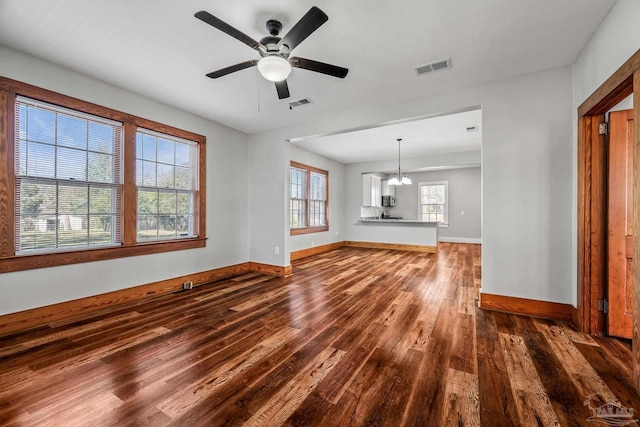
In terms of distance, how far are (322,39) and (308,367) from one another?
2721 mm

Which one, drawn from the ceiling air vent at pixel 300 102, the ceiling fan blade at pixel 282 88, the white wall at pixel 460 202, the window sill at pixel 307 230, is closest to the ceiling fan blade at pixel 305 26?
the ceiling fan blade at pixel 282 88

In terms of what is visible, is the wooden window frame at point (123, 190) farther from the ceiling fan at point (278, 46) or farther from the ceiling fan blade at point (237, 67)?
the ceiling fan at point (278, 46)

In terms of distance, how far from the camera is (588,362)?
2.02 meters

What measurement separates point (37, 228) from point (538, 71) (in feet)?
18.3

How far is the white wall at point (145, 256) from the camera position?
2.66 m

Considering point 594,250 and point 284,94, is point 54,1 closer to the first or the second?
point 284,94

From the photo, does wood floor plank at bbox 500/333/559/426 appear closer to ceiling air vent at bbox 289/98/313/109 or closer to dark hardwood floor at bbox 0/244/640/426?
dark hardwood floor at bbox 0/244/640/426

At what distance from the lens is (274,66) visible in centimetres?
207

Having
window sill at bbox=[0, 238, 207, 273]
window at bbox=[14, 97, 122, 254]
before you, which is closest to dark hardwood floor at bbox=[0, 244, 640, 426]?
window sill at bbox=[0, 238, 207, 273]

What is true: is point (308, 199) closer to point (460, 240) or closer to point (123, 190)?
point (123, 190)

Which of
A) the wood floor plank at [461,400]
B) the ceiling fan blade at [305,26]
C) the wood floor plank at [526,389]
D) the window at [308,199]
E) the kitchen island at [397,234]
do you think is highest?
the ceiling fan blade at [305,26]

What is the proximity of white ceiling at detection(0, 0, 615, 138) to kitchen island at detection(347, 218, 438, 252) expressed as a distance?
4.69 m

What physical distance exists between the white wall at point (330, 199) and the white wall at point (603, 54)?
16.1ft

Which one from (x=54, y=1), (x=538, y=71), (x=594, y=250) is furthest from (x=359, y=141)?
(x=54, y=1)
